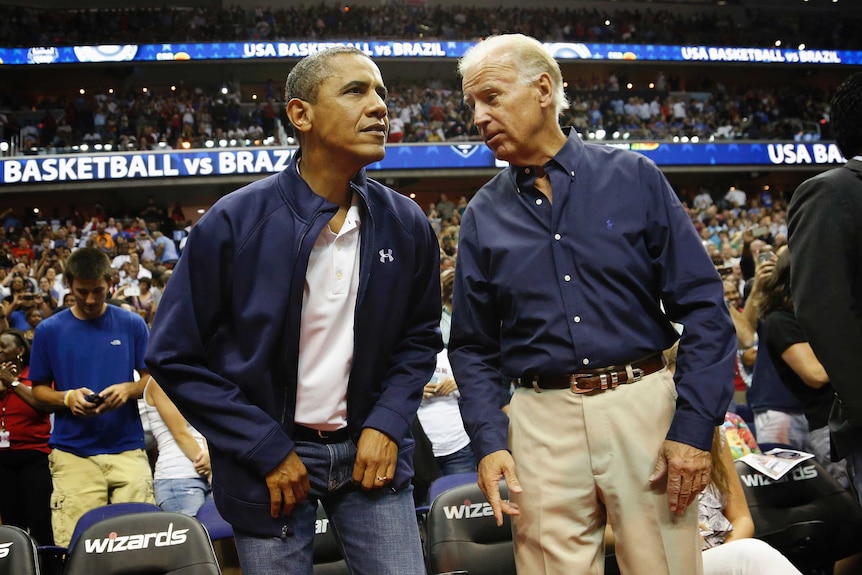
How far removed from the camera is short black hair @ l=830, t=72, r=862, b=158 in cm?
218

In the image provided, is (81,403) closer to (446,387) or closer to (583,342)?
(446,387)

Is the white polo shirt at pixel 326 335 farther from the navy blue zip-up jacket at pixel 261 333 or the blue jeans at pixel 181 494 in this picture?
the blue jeans at pixel 181 494

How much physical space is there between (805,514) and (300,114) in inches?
110

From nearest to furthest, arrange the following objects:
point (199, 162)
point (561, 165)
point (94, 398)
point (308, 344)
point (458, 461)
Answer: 1. point (308, 344)
2. point (561, 165)
3. point (94, 398)
4. point (458, 461)
5. point (199, 162)

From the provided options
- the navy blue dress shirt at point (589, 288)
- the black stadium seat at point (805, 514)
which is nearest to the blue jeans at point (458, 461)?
the black stadium seat at point (805, 514)

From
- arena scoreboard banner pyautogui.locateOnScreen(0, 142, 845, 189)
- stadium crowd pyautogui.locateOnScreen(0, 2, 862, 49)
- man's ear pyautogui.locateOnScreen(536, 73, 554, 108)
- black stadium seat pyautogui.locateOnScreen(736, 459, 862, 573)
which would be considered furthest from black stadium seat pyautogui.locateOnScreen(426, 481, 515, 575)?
stadium crowd pyautogui.locateOnScreen(0, 2, 862, 49)

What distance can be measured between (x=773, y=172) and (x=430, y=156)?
422 inches

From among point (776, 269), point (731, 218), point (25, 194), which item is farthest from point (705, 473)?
point (25, 194)

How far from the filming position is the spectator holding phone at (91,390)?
3.79m

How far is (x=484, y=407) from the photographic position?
80.0 inches

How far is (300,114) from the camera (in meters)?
A: 1.96

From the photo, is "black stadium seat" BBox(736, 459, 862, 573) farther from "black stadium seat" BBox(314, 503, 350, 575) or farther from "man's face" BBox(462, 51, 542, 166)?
"man's face" BBox(462, 51, 542, 166)

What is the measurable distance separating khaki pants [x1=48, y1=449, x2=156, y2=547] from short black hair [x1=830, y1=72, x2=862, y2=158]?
338 cm

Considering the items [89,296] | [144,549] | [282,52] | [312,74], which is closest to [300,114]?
[312,74]
